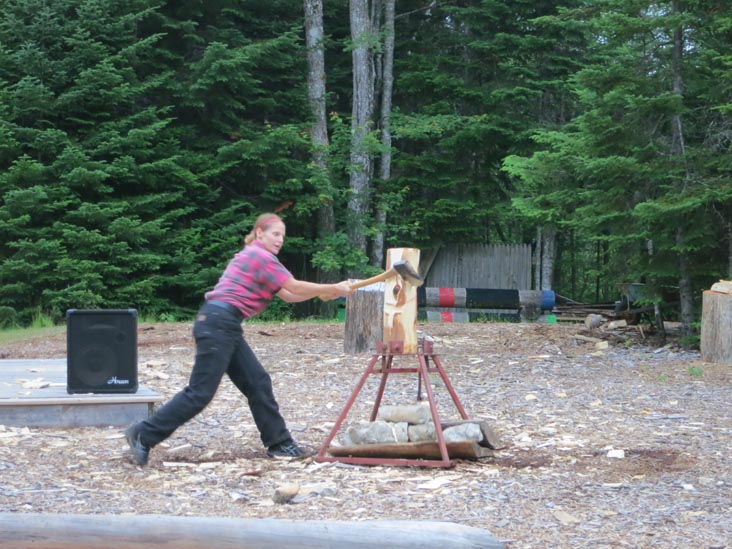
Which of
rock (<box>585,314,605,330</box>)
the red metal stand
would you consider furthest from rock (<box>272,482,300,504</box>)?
rock (<box>585,314,605,330</box>)

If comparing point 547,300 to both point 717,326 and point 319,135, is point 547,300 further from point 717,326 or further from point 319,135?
point 717,326

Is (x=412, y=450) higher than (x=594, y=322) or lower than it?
lower

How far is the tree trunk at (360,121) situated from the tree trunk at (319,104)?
23.1 inches

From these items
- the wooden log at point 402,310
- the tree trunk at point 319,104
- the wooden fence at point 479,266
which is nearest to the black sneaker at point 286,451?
the wooden log at point 402,310

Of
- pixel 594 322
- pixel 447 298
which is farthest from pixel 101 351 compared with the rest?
pixel 447 298

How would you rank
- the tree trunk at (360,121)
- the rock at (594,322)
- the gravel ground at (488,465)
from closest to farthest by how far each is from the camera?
1. the gravel ground at (488,465)
2. the rock at (594,322)
3. the tree trunk at (360,121)

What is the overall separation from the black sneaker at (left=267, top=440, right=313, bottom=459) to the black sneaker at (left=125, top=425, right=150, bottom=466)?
848 millimetres

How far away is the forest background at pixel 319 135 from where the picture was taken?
40.8 ft

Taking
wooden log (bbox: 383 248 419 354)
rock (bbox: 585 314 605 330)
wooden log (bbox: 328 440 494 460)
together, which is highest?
wooden log (bbox: 383 248 419 354)

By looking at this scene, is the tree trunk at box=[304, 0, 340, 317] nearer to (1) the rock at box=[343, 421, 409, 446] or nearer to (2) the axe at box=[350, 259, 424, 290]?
(1) the rock at box=[343, 421, 409, 446]

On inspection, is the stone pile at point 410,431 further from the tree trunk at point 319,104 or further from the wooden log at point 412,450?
the tree trunk at point 319,104

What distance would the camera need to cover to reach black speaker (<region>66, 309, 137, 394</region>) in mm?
7113

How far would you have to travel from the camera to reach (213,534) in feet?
10.0

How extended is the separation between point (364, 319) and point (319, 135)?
33.8 ft
